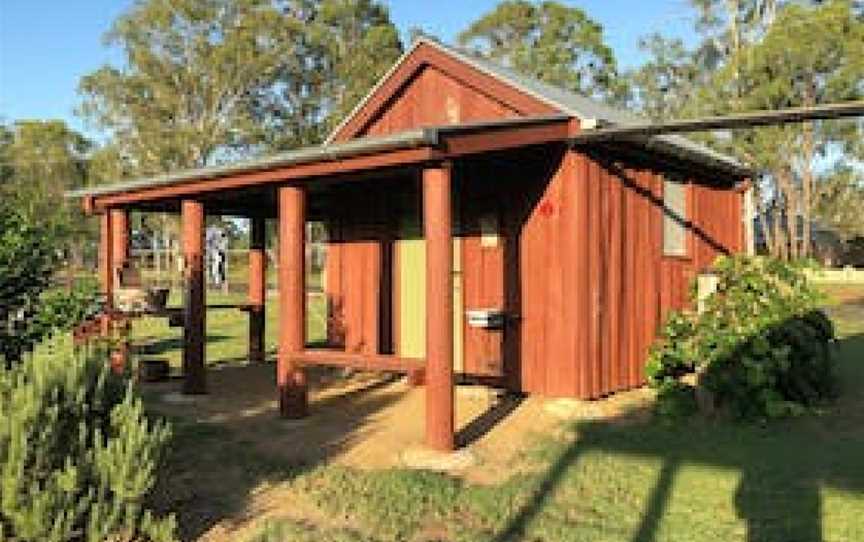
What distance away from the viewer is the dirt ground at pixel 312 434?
22.4 feet

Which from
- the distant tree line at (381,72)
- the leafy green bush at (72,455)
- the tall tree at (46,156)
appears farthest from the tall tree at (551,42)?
the leafy green bush at (72,455)

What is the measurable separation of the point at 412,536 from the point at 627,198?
6.27 metres

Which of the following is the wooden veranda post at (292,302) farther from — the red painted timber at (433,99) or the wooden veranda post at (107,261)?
the wooden veranda post at (107,261)

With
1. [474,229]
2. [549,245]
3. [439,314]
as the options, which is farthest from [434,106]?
[439,314]

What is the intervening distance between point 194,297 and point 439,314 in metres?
4.30

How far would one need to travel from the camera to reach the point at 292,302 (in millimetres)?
9711

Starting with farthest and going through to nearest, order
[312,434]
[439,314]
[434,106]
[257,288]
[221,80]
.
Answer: [221,80] → [257,288] → [434,106] → [312,434] → [439,314]

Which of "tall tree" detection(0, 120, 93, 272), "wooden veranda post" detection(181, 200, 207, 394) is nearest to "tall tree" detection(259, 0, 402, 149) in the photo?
"tall tree" detection(0, 120, 93, 272)

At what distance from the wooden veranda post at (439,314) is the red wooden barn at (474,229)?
12 mm

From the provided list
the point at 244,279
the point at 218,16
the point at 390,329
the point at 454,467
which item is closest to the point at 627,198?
the point at 390,329

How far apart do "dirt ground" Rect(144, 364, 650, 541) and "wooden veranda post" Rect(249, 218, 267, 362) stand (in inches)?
76.8

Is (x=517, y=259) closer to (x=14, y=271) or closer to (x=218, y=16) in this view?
(x=14, y=271)

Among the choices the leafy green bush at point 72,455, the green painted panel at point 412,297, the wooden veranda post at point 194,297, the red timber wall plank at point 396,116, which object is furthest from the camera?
the green painted panel at point 412,297

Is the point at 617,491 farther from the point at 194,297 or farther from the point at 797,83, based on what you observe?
the point at 797,83
